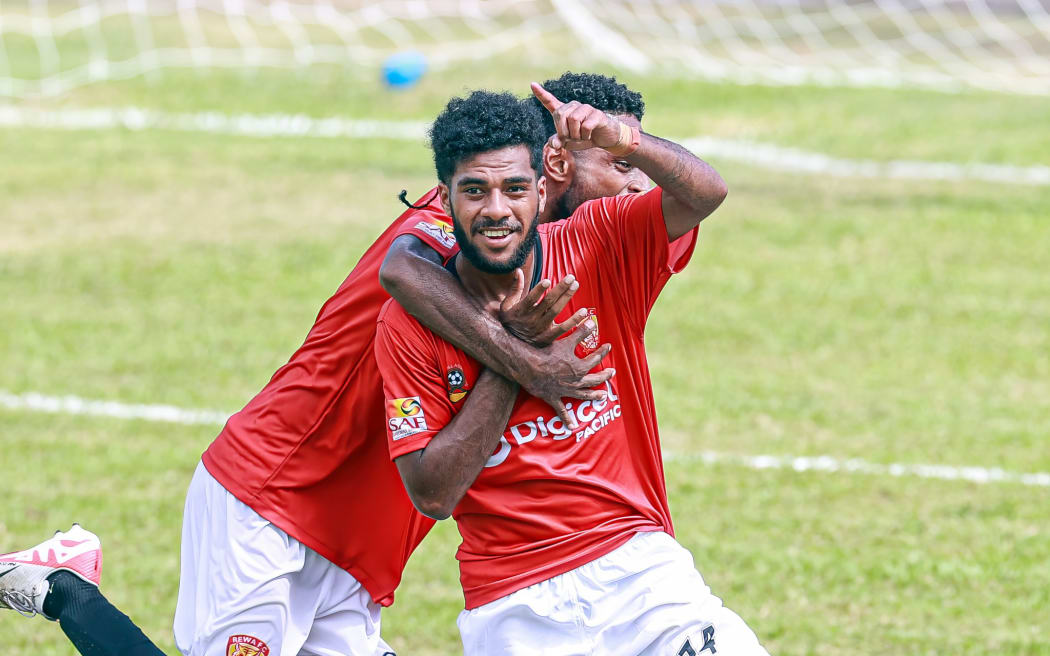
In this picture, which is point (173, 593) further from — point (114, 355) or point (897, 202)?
point (897, 202)

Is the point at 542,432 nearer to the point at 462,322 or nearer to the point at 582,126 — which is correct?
the point at 462,322

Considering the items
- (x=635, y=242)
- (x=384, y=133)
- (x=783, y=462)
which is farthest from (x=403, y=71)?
(x=635, y=242)

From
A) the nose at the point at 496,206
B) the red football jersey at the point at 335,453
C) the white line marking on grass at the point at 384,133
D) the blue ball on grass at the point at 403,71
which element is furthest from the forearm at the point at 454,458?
the blue ball on grass at the point at 403,71

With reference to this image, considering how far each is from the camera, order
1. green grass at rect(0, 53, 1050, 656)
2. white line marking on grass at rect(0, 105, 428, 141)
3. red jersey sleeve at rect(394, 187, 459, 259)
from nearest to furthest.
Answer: red jersey sleeve at rect(394, 187, 459, 259), green grass at rect(0, 53, 1050, 656), white line marking on grass at rect(0, 105, 428, 141)

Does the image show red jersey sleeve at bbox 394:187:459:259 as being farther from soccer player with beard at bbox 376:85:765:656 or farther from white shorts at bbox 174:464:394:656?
white shorts at bbox 174:464:394:656

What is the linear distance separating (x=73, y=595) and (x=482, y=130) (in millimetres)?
2467

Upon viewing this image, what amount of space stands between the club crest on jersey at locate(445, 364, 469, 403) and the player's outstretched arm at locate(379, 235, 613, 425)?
0.24 ft

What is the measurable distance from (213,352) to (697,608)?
7180 mm

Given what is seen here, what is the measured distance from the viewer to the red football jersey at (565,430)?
165 inches

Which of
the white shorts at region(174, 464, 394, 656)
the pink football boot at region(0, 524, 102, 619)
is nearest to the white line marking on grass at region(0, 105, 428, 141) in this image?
the pink football boot at region(0, 524, 102, 619)

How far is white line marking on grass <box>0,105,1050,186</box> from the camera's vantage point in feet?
46.8

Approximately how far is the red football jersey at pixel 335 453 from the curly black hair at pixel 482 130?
0.48m

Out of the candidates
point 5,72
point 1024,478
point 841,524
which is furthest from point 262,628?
point 5,72

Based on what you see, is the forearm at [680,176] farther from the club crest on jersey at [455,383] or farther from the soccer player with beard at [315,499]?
the club crest on jersey at [455,383]
